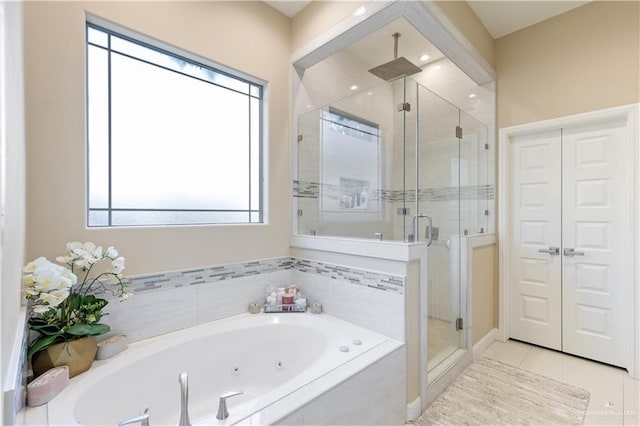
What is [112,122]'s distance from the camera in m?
1.81

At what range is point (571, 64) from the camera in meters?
2.59

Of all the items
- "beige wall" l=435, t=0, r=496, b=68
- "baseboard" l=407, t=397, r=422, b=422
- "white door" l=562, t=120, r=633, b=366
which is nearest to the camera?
"baseboard" l=407, t=397, r=422, b=422

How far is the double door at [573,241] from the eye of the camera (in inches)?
95.1

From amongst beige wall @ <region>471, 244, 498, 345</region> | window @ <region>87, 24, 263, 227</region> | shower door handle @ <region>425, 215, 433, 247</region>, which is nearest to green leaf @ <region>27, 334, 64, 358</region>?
window @ <region>87, 24, 263, 227</region>

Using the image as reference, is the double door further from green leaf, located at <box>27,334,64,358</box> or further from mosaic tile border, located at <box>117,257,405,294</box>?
green leaf, located at <box>27,334,64,358</box>

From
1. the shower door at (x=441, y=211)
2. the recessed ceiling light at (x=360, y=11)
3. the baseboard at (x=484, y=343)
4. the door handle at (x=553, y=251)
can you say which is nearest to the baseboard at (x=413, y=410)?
the shower door at (x=441, y=211)

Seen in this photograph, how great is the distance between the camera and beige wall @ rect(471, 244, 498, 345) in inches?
105

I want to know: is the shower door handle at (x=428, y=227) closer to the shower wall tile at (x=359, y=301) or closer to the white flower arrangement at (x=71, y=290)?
the shower wall tile at (x=359, y=301)

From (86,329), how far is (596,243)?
368 centimetres

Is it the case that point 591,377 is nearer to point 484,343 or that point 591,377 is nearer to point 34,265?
point 484,343

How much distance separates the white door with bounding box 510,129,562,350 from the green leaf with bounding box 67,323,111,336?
339 cm

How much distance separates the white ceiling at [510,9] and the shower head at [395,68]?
2.25 feet

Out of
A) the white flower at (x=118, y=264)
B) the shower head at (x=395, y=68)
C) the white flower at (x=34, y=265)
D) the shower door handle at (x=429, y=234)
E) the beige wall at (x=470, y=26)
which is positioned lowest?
the white flower at (x=118, y=264)

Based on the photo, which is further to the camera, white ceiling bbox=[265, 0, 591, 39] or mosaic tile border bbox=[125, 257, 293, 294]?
white ceiling bbox=[265, 0, 591, 39]
